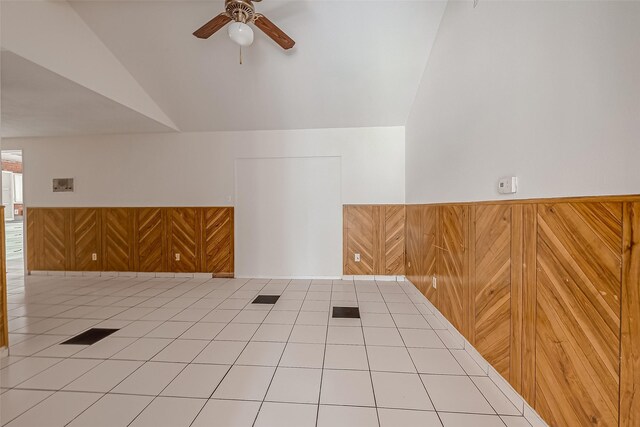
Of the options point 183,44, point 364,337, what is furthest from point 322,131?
point 364,337

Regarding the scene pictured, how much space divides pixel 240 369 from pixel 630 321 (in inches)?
86.6

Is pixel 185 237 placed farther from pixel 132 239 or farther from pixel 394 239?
pixel 394 239

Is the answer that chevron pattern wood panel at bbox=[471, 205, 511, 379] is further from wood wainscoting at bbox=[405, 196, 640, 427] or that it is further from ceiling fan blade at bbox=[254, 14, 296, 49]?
ceiling fan blade at bbox=[254, 14, 296, 49]

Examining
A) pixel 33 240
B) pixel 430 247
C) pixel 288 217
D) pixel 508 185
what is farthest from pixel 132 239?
pixel 508 185

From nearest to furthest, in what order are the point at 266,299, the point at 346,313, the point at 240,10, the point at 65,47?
1. the point at 240,10
2. the point at 65,47
3. the point at 346,313
4. the point at 266,299

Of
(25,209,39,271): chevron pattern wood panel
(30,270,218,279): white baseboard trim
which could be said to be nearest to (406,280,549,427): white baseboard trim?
(30,270,218,279): white baseboard trim

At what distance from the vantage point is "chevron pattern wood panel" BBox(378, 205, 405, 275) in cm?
428

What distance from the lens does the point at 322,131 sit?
14.2 feet

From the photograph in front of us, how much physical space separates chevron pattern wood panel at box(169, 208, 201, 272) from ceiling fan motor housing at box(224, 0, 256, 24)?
327 cm

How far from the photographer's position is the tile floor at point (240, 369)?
4.96 feet

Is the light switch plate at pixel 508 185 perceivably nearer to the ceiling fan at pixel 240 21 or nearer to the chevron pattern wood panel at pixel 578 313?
the chevron pattern wood panel at pixel 578 313

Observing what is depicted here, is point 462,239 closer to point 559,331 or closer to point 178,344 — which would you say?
point 559,331

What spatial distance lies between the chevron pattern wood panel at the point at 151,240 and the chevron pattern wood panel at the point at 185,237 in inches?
6.8

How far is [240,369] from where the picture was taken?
1918 millimetres
